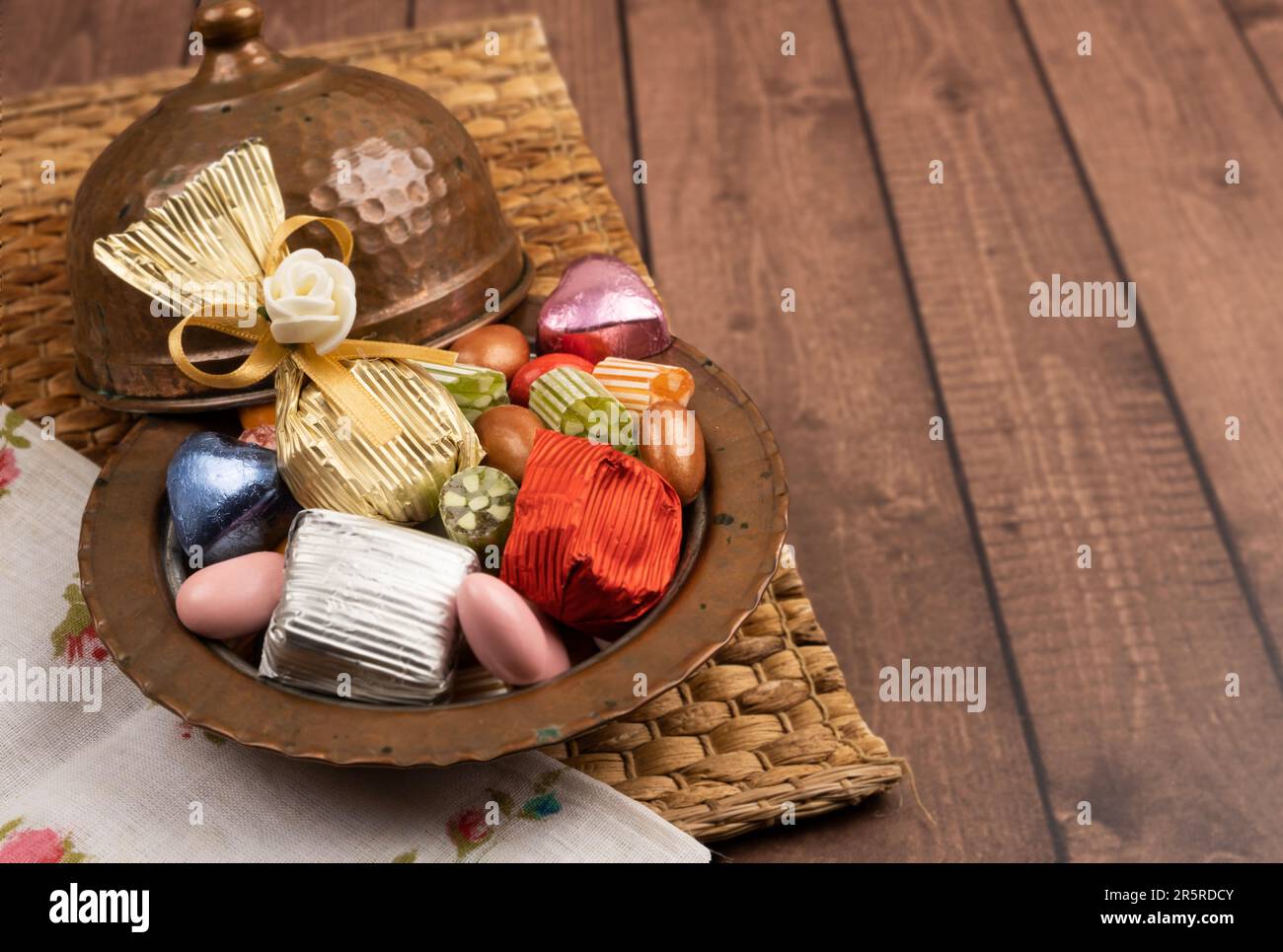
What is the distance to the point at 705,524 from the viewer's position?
680 millimetres

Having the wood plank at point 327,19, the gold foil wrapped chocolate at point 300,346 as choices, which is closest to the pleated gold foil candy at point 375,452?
the gold foil wrapped chocolate at point 300,346

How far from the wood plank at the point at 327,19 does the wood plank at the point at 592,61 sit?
0.03 metres

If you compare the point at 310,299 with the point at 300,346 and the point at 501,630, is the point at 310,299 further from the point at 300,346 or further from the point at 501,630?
the point at 501,630

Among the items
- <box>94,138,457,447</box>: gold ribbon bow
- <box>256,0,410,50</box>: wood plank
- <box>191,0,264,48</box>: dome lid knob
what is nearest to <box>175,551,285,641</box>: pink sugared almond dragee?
<box>94,138,457,447</box>: gold ribbon bow

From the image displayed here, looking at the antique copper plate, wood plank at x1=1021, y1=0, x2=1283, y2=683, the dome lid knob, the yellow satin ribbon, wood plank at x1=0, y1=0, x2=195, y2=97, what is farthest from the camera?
wood plank at x1=0, y1=0, x2=195, y2=97

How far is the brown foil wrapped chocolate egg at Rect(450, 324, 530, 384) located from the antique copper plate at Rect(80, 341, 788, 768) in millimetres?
128

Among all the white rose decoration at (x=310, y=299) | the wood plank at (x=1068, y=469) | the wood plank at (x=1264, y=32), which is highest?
the wood plank at (x=1264, y=32)

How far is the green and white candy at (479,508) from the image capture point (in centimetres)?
65

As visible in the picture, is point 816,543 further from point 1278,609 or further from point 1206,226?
point 1206,226

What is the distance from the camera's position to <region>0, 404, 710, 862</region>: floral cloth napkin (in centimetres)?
64

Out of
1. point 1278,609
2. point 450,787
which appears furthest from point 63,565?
point 1278,609

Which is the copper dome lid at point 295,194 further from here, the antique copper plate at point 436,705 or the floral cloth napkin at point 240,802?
the floral cloth napkin at point 240,802

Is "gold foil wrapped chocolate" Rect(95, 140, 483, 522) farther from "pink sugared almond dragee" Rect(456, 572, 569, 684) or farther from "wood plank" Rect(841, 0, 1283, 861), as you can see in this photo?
"wood plank" Rect(841, 0, 1283, 861)

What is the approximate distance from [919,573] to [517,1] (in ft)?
2.62
